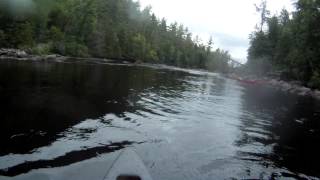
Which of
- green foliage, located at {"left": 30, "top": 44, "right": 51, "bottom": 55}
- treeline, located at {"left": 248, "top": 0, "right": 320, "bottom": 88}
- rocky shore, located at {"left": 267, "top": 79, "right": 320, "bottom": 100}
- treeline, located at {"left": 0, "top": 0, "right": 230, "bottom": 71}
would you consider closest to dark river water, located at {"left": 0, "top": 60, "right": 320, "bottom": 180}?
rocky shore, located at {"left": 267, "top": 79, "right": 320, "bottom": 100}

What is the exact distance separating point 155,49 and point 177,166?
135177 millimetres

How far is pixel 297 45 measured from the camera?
Answer: 60.3 metres

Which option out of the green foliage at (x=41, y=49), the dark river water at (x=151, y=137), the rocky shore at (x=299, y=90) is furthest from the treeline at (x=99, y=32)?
the dark river water at (x=151, y=137)

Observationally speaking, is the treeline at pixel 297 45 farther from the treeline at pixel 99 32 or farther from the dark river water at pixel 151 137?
the treeline at pixel 99 32

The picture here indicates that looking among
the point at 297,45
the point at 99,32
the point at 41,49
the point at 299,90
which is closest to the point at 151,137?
the point at 299,90

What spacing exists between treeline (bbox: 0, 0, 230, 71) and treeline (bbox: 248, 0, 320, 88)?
46.0 m

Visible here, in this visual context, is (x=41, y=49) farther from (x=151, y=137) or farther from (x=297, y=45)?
(x=151, y=137)

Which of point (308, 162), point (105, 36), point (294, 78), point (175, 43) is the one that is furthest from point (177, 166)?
point (175, 43)

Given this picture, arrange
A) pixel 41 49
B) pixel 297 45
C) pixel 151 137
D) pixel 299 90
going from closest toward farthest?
pixel 151 137 < pixel 299 90 < pixel 297 45 < pixel 41 49

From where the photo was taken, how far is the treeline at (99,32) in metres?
67.6

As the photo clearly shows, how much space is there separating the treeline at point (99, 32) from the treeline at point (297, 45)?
46.0m

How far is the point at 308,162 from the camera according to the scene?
12883 mm

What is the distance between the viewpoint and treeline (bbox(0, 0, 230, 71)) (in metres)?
67.6

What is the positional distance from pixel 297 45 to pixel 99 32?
64073mm
